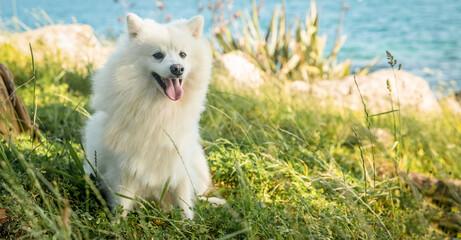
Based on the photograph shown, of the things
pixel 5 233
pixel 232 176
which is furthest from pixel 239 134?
pixel 5 233

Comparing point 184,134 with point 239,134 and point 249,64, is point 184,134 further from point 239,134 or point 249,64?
point 249,64

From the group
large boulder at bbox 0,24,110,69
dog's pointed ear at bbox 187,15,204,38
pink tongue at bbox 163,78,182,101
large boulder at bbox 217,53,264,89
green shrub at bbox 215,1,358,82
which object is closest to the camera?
pink tongue at bbox 163,78,182,101

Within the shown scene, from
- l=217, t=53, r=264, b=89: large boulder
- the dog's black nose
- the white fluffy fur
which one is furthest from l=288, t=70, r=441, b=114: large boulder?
the dog's black nose

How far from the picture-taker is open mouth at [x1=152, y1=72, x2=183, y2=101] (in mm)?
2451

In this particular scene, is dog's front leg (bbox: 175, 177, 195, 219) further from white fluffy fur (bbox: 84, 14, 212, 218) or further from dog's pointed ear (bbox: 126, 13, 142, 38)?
dog's pointed ear (bbox: 126, 13, 142, 38)

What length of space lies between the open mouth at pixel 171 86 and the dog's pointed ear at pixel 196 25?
36cm

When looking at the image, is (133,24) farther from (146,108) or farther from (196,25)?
(146,108)

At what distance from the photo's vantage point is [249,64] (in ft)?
25.1

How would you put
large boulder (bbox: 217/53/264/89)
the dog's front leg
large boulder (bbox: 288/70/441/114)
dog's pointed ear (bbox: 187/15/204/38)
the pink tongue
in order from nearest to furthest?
the pink tongue
dog's pointed ear (bbox: 187/15/204/38)
the dog's front leg
large boulder (bbox: 217/53/264/89)
large boulder (bbox: 288/70/441/114)

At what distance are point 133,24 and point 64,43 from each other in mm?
6233

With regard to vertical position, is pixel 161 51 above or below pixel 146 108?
above

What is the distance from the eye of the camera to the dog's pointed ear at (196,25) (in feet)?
8.56

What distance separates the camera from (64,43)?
8.05 m

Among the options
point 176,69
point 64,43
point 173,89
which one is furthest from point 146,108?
point 64,43
